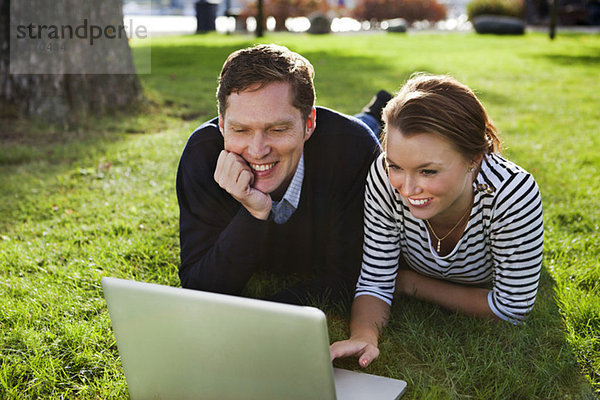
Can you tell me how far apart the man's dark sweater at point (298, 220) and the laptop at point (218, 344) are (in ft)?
2.30

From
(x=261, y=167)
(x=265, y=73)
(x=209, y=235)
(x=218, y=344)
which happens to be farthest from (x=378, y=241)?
(x=218, y=344)

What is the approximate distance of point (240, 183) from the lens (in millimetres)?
2387

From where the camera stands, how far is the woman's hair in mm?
2195

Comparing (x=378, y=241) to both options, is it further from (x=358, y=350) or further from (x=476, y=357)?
(x=476, y=357)

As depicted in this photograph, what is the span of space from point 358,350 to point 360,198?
2.52 feet

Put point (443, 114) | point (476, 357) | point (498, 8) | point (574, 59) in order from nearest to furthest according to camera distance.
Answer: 1. point (443, 114)
2. point (476, 357)
3. point (574, 59)
4. point (498, 8)

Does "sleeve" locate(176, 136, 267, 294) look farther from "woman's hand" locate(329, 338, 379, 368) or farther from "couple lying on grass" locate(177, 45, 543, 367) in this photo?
"woman's hand" locate(329, 338, 379, 368)

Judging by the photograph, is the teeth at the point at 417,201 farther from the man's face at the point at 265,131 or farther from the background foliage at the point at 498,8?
the background foliage at the point at 498,8

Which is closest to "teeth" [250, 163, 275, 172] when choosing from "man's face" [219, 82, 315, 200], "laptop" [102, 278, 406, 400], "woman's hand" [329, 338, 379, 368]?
"man's face" [219, 82, 315, 200]

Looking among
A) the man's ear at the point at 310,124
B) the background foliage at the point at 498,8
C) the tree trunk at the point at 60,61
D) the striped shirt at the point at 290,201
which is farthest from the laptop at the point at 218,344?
the background foliage at the point at 498,8

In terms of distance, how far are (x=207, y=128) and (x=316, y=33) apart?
16.0 metres

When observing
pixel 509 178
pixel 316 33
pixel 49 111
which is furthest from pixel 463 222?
pixel 316 33

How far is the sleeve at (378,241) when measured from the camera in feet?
8.62

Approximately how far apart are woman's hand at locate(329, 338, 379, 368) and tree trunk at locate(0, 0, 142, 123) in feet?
16.6
